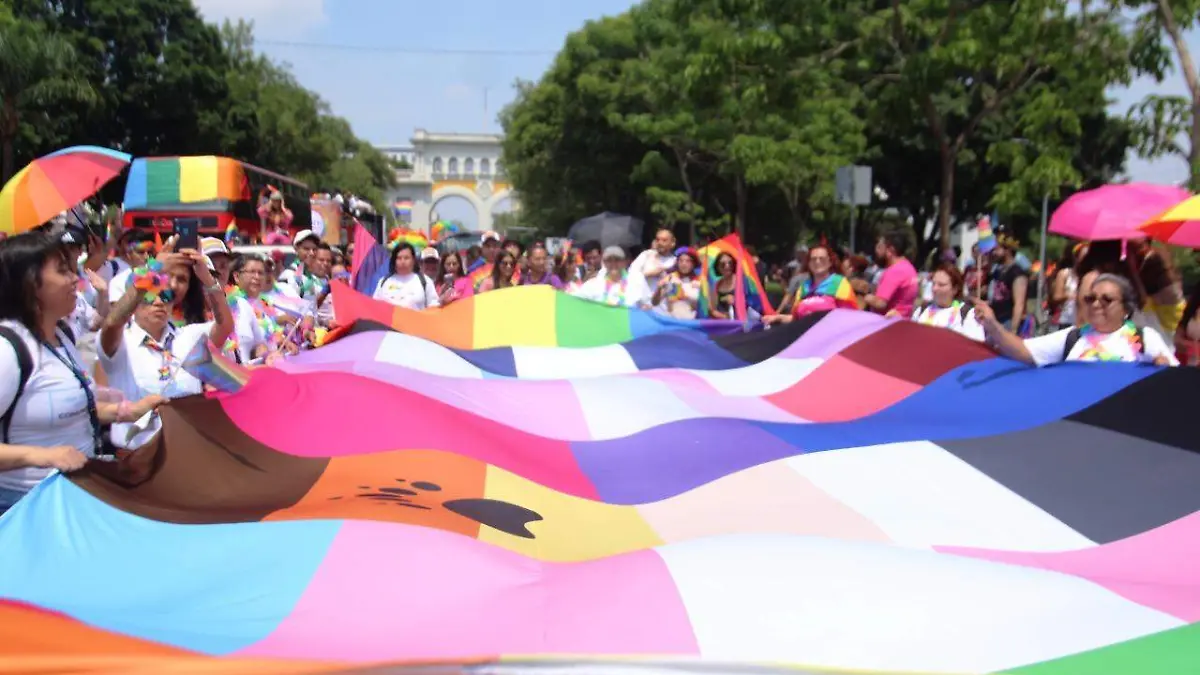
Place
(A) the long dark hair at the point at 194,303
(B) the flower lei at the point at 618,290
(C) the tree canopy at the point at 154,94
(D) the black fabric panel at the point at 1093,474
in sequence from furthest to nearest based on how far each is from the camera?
(C) the tree canopy at the point at 154,94, (B) the flower lei at the point at 618,290, (A) the long dark hair at the point at 194,303, (D) the black fabric panel at the point at 1093,474

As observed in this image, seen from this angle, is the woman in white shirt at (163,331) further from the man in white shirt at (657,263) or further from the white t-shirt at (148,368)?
the man in white shirt at (657,263)

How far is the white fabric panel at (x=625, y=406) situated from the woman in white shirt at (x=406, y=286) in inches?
133

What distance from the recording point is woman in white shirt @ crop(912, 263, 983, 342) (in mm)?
7332

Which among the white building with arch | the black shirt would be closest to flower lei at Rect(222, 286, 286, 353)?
the black shirt

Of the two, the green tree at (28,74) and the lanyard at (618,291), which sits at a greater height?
the green tree at (28,74)

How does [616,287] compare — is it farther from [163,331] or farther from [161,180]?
[161,180]

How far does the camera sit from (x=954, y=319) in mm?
7406

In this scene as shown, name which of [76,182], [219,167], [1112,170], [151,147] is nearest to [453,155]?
[151,147]

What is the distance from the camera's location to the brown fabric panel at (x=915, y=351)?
6.18 meters

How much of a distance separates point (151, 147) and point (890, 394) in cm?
3972

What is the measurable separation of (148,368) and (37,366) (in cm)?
141

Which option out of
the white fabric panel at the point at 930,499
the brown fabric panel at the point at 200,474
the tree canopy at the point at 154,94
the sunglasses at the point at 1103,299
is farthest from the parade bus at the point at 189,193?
the white fabric panel at the point at 930,499

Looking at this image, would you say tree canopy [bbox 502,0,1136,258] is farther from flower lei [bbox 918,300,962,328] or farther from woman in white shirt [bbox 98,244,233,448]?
woman in white shirt [bbox 98,244,233,448]

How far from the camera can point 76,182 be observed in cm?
685
